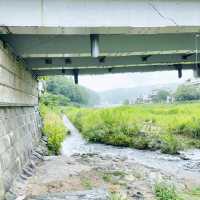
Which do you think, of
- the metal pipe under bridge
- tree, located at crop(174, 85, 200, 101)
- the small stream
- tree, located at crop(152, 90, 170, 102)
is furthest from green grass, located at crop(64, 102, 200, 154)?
tree, located at crop(152, 90, 170, 102)

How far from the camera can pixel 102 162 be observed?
43.1 feet

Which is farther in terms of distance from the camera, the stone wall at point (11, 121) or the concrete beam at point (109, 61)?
the concrete beam at point (109, 61)

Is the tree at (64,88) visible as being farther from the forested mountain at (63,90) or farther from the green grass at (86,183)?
the green grass at (86,183)

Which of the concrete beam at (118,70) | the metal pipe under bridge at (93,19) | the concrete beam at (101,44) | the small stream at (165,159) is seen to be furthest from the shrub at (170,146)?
the metal pipe under bridge at (93,19)

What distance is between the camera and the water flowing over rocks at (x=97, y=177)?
329 inches

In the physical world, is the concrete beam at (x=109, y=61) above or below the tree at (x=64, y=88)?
below

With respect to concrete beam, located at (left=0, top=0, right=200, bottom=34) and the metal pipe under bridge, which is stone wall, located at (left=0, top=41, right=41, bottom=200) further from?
concrete beam, located at (left=0, top=0, right=200, bottom=34)

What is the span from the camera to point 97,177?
34.0ft

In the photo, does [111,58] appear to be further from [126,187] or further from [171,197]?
[171,197]

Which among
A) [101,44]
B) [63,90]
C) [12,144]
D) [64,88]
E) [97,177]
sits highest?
[64,88]

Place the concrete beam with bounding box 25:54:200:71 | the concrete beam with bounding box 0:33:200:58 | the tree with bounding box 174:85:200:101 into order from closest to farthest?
the concrete beam with bounding box 0:33:200:58, the concrete beam with bounding box 25:54:200:71, the tree with bounding box 174:85:200:101

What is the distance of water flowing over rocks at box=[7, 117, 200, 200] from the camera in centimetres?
834

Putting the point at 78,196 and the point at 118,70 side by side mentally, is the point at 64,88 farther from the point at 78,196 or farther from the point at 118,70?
the point at 78,196

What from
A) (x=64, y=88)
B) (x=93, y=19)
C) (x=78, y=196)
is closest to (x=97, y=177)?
(x=78, y=196)
